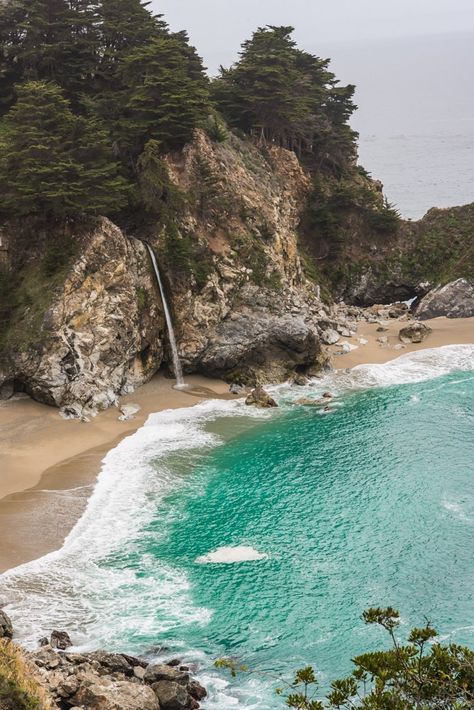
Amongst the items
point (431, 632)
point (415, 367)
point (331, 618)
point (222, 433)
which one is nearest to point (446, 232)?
point (415, 367)

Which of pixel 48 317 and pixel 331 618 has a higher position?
pixel 48 317

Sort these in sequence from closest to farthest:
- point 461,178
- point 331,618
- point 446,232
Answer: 1. point 331,618
2. point 446,232
3. point 461,178

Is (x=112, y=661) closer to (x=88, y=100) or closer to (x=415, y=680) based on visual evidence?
(x=415, y=680)

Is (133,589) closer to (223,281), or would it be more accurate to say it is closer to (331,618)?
(331,618)

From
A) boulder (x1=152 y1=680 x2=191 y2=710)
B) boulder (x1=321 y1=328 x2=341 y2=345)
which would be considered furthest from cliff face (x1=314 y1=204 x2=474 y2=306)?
boulder (x1=152 y1=680 x2=191 y2=710)

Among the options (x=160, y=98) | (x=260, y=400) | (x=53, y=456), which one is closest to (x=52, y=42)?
(x=160, y=98)

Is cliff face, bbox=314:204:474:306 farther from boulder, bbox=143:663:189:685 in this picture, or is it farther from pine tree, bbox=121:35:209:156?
boulder, bbox=143:663:189:685
